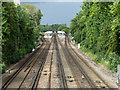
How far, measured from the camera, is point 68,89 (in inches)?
462

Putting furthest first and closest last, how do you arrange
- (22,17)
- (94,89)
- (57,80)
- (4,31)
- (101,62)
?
(22,17) → (101,62) → (4,31) → (57,80) → (94,89)

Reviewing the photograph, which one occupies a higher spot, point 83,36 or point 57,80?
point 83,36

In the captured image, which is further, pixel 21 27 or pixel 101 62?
pixel 21 27

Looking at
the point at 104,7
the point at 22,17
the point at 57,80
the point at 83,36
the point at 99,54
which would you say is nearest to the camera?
the point at 57,80

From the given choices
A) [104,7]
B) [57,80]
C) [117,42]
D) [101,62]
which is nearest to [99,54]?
[101,62]

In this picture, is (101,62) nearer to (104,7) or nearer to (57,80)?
(104,7)

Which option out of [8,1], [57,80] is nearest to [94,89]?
[57,80]

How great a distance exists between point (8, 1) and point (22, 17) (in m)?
6.73

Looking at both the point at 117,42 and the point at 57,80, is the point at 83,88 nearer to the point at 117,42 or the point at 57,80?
the point at 57,80

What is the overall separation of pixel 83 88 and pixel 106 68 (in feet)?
25.6

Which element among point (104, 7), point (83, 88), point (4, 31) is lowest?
point (83, 88)

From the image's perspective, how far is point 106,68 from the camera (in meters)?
18.8

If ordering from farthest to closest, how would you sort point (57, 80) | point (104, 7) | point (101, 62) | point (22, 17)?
point (22, 17), point (101, 62), point (104, 7), point (57, 80)

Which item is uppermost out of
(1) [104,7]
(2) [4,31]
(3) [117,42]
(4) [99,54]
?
(1) [104,7]
